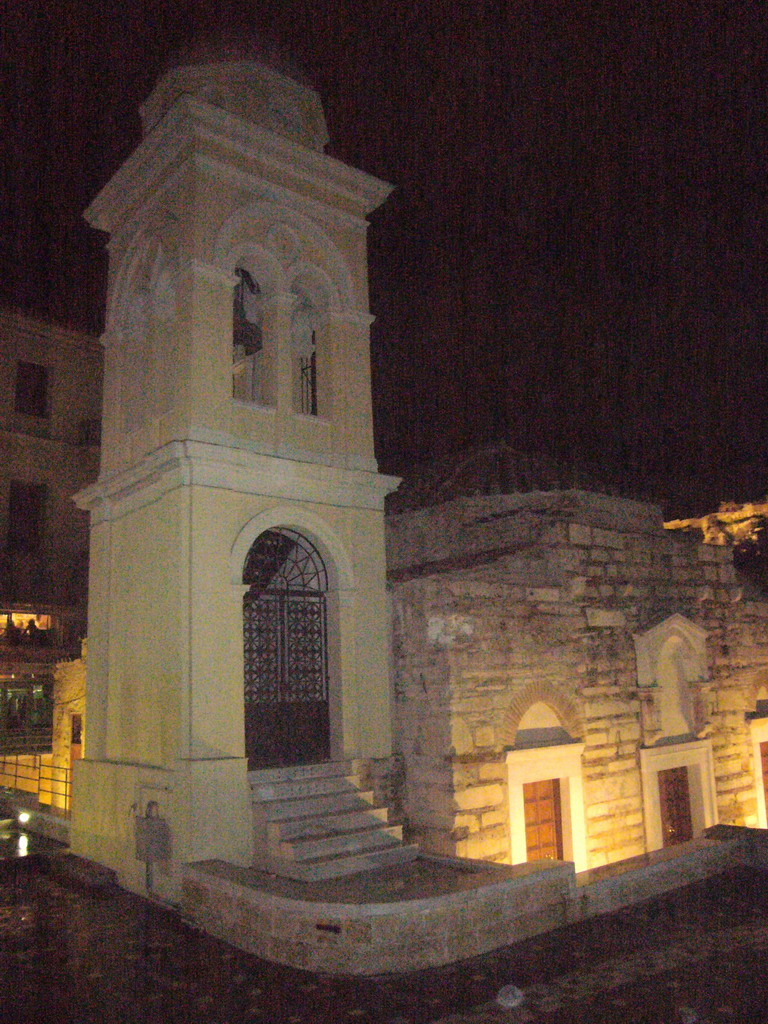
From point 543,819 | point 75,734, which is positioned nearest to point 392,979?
point 543,819

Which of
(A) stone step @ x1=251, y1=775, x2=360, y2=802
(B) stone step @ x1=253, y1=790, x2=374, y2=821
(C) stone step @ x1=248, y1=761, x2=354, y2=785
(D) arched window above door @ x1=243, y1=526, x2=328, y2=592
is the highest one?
(D) arched window above door @ x1=243, y1=526, x2=328, y2=592

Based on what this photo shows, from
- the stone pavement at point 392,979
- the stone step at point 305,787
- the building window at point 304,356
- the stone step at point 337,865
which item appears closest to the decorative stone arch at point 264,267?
the building window at point 304,356

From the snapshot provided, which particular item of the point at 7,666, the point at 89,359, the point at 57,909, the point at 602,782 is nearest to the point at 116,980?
the point at 57,909

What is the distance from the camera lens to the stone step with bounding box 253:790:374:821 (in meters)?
8.15

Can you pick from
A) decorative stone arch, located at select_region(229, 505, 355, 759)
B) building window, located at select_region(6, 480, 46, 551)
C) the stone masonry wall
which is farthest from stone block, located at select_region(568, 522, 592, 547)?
building window, located at select_region(6, 480, 46, 551)

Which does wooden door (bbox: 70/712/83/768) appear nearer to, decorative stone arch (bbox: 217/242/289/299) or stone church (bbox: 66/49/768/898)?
stone church (bbox: 66/49/768/898)

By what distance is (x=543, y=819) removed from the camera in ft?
32.9

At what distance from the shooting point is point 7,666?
738 inches

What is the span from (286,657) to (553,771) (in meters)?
3.64

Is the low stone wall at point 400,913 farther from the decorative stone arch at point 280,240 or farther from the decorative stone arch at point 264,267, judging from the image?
the decorative stone arch at point 280,240

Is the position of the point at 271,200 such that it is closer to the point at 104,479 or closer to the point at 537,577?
the point at 104,479

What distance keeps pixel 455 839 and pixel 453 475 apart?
12271 mm

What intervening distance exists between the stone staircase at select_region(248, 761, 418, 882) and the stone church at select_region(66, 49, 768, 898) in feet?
0.09

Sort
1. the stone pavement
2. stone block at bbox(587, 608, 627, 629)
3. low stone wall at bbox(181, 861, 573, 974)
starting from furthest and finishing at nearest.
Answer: stone block at bbox(587, 608, 627, 629) < low stone wall at bbox(181, 861, 573, 974) < the stone pavement
